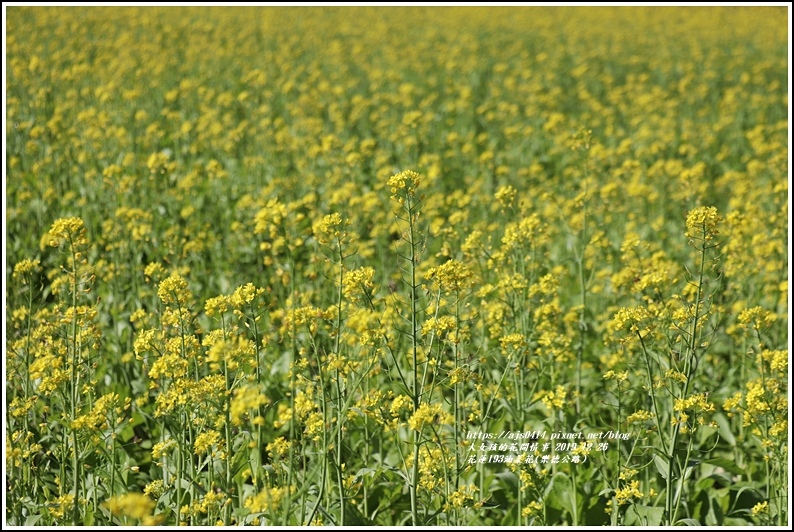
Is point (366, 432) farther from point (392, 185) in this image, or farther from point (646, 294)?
point (646, 294)

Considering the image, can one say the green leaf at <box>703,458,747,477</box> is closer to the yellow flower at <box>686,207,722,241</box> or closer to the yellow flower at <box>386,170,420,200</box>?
the yellow flower at <box>686,207,722,241</box>

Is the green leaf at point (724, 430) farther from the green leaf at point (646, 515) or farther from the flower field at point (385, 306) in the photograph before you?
the green leaf at point (646, 515)

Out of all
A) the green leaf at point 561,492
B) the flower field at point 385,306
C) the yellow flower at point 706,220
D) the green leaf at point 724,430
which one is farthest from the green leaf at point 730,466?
the yellow flower at point 706,220

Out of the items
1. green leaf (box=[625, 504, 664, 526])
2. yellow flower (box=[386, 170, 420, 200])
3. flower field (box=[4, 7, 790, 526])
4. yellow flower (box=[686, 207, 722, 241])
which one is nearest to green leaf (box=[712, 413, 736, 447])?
flower field (box=[4, 7, 790, 526])

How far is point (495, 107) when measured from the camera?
10.4m

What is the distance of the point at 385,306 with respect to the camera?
3.45 meters

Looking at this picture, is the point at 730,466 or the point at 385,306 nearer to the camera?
the point at 385,306

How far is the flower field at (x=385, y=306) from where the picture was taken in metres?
2.90

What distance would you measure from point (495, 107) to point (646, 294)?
22.4 feet

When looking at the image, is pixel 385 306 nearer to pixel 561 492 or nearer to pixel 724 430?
pixel 561 492

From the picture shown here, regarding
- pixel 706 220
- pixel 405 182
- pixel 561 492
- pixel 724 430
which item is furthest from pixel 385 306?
pixel 724 430

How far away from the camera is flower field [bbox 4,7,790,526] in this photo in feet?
9.53

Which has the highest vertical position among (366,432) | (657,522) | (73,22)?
(73,22)

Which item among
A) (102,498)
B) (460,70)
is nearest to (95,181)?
(102,498)
